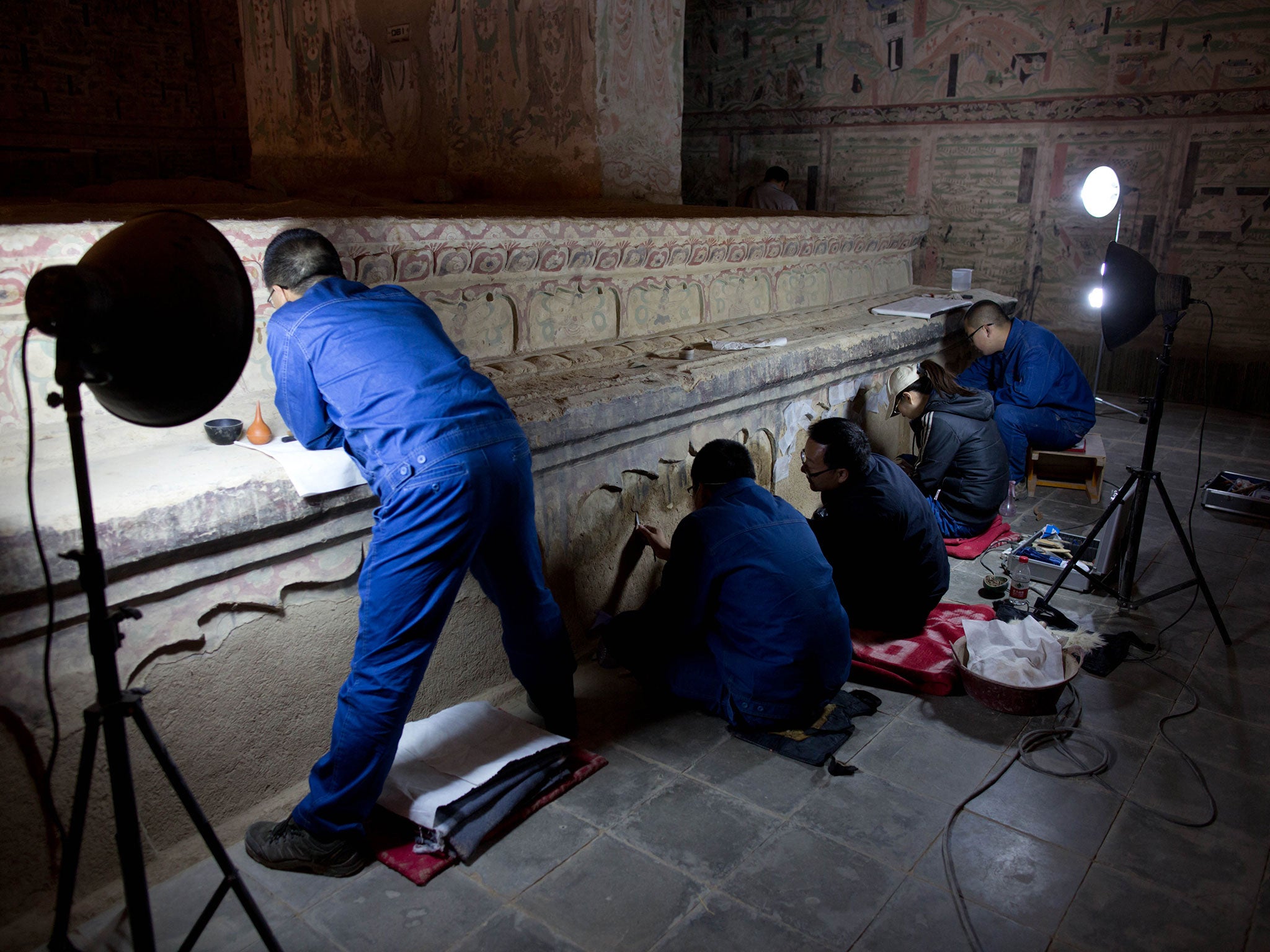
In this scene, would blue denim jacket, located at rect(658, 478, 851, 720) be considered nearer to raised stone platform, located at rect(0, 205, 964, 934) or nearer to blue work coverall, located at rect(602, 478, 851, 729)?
blue work coverall, located at rect(602, 478, 851, 729)

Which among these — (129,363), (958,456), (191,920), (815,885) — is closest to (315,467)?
(129,363)

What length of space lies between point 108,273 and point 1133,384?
30.3 feet

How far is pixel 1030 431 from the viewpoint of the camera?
230 inches

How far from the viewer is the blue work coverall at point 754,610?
3031 millimetres

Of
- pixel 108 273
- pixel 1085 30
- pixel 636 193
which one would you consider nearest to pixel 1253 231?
pixel 1085 30

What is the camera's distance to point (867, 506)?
12.2 ft

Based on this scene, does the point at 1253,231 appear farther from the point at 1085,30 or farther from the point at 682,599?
the point at 682,599

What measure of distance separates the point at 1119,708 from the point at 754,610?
1.53 m

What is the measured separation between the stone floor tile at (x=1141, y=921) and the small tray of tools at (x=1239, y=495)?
3.74 metres

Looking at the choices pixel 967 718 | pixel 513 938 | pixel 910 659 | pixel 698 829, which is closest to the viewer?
pixel 513 938

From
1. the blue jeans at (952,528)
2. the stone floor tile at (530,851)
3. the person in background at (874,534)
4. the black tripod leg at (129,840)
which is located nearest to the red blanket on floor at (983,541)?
the blue jeans at (952,528)

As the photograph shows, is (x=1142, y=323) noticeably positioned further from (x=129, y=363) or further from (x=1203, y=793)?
(x=129, y=363)

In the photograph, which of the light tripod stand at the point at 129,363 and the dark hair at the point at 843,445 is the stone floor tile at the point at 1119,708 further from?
the light tripod stand at the point at 129,363

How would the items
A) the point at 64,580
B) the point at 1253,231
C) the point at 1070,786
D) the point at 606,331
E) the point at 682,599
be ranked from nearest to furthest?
the point at 64,580 → the point at 1070,786 → the point at 682,599 → the point at 606,331 → the point at 1253,231
